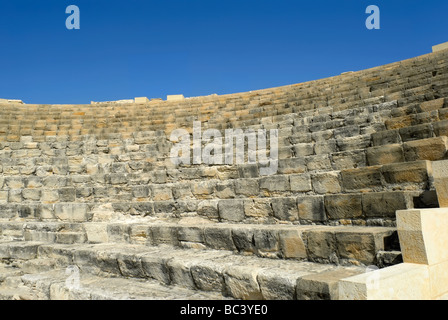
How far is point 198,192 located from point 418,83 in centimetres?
502

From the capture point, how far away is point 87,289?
3.26 m

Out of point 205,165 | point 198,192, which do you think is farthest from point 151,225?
point 205,165

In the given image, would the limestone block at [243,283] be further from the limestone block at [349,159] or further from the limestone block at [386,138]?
the limestone block at [386,138]

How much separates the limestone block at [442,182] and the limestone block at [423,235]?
0.61ft

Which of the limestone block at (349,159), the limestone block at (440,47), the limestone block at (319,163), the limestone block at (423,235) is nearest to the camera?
the limestone block at (423,235)

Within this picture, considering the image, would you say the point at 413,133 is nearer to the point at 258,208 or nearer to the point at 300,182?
the point at 300,182

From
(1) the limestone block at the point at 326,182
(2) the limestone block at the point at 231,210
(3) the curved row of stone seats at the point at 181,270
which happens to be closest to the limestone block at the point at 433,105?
(1) the limestone block at the point at 326,182

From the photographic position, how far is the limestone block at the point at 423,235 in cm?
229

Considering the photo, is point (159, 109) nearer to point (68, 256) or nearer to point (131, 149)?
point (131, 149)

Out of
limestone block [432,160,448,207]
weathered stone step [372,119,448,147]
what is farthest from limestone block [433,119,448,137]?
limestone block [432,160,448,207]

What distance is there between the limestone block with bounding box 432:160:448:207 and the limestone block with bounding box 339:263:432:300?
647 mm

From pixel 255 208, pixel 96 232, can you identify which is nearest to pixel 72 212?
pixel 96 232

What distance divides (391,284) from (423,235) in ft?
1.61

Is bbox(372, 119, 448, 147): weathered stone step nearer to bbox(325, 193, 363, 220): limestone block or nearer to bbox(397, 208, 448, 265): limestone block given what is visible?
bbox(325, 193, 363, 220): limestone block
